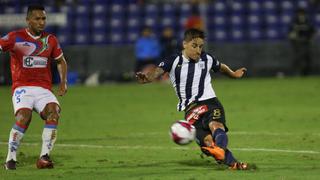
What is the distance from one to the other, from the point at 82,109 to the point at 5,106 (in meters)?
2.56

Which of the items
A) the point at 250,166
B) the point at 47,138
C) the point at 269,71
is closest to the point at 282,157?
the point at 250,166

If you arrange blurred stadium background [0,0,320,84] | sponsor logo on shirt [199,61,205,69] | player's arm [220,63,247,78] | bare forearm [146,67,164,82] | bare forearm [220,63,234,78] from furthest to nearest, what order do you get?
blurred stadium background [0,0,320,84], bare forearm [220,63,234,78], player's arm [220,63,247,78], sponsor logo on shirt [199,61,205,69], bare forearm [146,67,164,82]

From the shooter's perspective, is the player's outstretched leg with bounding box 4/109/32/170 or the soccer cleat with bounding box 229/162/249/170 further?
the player's outstretched leg with bounding box 4/109/32/170

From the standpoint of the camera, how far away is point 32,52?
10930 millimetres

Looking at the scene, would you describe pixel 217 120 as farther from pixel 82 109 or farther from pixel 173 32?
pixel 173 32

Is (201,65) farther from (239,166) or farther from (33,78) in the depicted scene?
(33,78)

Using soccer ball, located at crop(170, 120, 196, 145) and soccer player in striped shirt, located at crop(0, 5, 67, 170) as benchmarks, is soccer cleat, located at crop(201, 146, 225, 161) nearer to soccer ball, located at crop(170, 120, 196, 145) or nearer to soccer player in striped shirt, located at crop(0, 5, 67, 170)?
soccer ball, located at crop(170, 120, 196, 145)

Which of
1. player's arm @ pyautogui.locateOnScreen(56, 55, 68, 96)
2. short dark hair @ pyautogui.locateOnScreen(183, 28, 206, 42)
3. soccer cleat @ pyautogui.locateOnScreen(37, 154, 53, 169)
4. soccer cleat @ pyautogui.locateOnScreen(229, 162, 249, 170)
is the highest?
short dark hair @ pyautogui.locateOnScreen(183, 28, 206, 42)

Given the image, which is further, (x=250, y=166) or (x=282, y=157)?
(x=282, y=157)

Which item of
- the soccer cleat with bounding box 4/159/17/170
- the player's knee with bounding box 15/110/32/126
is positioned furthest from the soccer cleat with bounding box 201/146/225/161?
the soccer cleat with bounding box 4/159/17/170

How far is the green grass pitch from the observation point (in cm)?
1030

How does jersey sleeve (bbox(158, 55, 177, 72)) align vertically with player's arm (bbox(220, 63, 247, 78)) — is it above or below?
above

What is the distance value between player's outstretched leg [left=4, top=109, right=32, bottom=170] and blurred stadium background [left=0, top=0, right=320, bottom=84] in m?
19.2

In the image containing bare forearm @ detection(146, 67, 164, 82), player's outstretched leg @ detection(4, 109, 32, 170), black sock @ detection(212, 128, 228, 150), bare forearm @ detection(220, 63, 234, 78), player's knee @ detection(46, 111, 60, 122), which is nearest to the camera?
black sock @ detection(212, 128, 228, 150)
